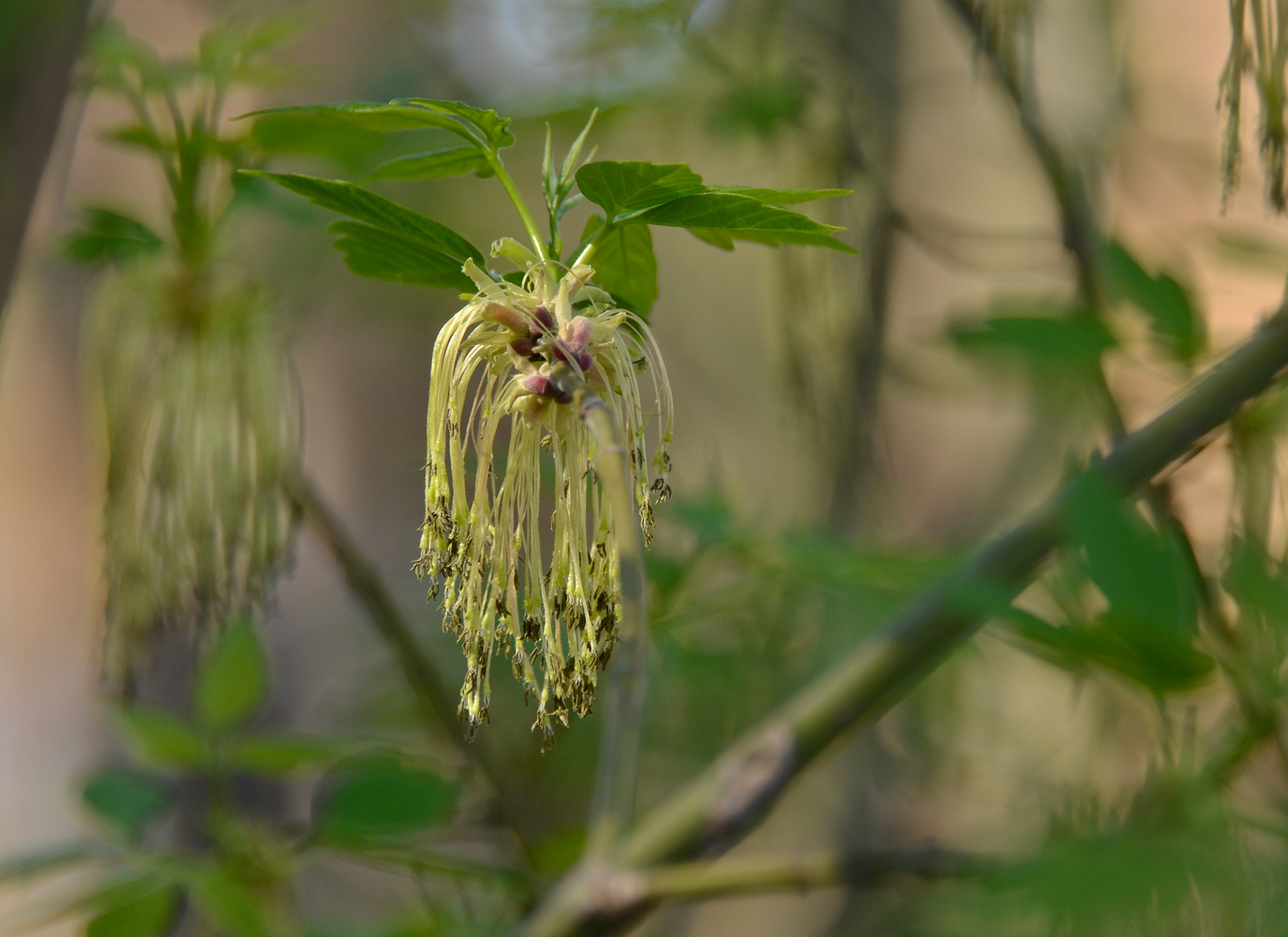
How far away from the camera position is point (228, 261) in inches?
22.6

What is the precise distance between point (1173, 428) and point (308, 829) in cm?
47

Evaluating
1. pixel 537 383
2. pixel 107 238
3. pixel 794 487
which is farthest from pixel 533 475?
pixel 794 487

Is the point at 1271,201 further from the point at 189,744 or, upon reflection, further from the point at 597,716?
the point at 597,716

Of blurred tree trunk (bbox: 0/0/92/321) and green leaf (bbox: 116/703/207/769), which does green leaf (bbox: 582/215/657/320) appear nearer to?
blurred tree trunk (bbox: 0/0/92/321)

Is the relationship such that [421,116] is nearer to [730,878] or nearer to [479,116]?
[479,116]

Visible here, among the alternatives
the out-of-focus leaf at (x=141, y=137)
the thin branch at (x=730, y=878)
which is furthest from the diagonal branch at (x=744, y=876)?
the out-of-focus leaf at (x=141, y=137)

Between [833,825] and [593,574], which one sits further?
[833,825]

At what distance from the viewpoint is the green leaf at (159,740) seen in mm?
515

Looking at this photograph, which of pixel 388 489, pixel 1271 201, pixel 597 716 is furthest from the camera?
pixel 388 489

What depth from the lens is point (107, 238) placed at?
503 millimetres

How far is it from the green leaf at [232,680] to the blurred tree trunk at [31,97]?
0.94ft

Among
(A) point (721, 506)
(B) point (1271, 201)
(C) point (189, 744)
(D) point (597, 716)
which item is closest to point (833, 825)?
(D) point (597, 716)

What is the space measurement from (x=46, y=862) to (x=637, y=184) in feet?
1.41

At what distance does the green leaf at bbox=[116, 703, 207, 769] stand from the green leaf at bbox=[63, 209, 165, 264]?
0.80 ft
